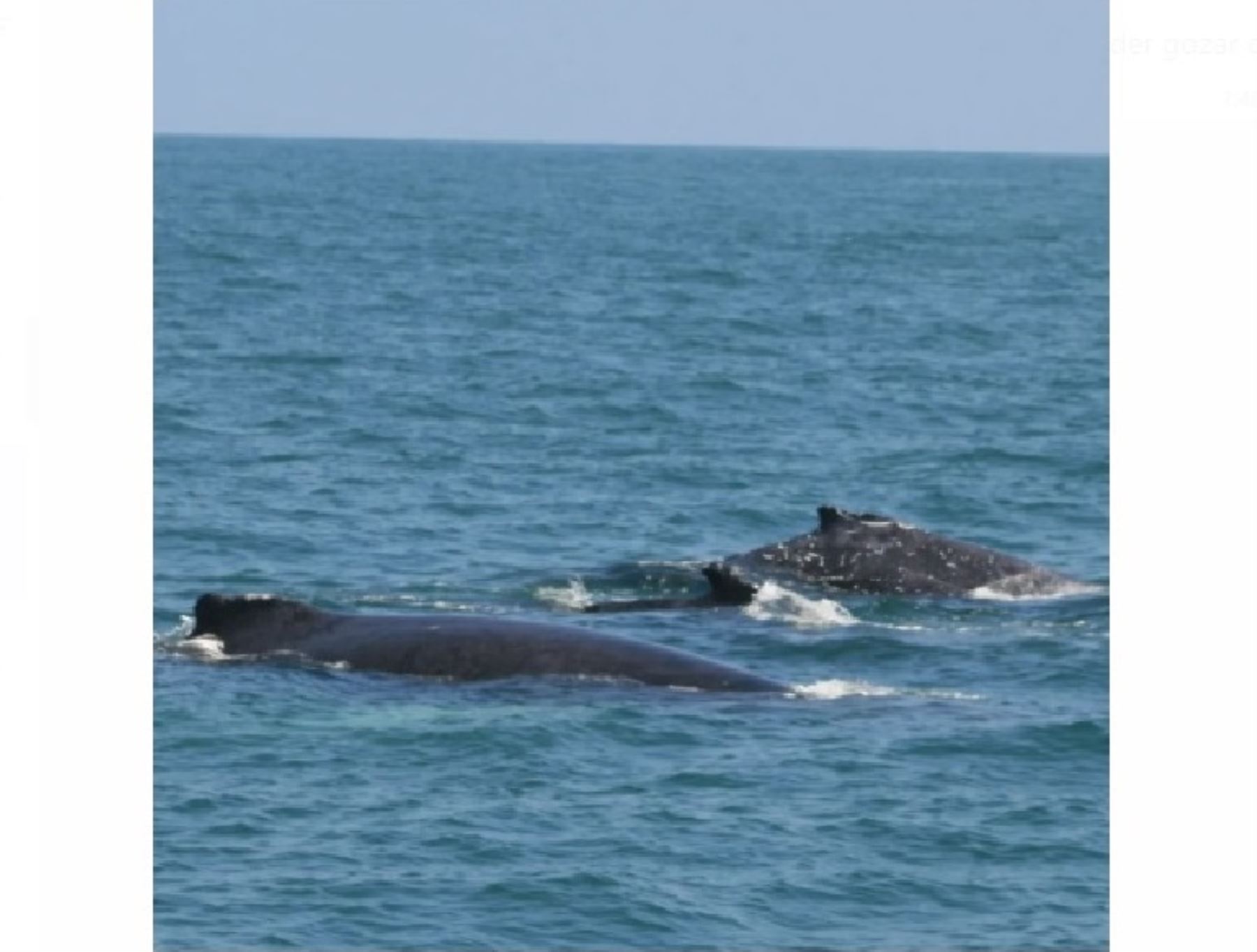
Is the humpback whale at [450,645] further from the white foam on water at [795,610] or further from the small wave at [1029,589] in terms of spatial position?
the small wave at [1029,589]

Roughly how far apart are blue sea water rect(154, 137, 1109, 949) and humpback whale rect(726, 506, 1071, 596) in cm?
57

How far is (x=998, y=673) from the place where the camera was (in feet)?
65.1

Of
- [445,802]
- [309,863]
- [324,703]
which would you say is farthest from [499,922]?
[324,703]

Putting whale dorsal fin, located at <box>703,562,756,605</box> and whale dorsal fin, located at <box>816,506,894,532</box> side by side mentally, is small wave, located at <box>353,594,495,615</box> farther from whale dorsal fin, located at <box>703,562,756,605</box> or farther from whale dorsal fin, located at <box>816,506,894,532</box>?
whale dorsal fin, located at <box>816,506,894,532</box>

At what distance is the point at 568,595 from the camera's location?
939 inches

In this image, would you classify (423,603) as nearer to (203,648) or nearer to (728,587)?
(728,587)

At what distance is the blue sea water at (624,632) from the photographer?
44.6 ft

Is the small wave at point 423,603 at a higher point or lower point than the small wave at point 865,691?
higher

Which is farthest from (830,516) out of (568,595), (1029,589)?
(568,595)

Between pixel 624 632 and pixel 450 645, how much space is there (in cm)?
249

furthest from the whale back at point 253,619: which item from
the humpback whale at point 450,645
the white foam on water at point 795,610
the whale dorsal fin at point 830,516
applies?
the whale dorsal fin at point 830,516
